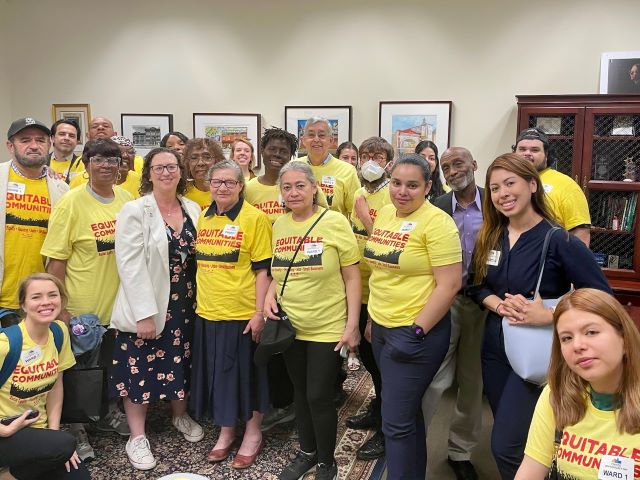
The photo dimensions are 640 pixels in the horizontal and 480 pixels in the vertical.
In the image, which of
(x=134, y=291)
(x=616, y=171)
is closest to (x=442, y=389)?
(x=134, y=291)

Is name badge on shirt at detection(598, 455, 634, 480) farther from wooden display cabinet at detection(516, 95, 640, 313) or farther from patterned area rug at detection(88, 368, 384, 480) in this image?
wooden display cabinet at detection(516, 95, 640, 313)

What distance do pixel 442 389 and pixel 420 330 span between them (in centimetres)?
49

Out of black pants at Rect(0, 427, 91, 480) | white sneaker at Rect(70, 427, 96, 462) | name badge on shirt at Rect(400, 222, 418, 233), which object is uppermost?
name badge on shirt at Rect(400, 222, 418, 233)

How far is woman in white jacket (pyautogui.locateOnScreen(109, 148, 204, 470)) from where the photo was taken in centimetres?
259

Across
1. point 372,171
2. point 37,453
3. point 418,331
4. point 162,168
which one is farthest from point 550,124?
point 37,453

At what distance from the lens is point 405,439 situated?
7.00ft

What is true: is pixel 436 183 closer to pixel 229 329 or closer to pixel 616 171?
pixel 616 171

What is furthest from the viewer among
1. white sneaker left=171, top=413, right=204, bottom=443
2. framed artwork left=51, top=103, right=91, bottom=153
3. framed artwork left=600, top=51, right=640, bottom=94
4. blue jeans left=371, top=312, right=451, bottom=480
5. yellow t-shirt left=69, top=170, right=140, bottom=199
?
framed artwork left=51, top=103, right=91, bottom=153

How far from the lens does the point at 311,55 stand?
17.4 feet

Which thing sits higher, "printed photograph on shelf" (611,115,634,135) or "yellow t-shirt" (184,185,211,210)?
"printed photograph on shelf" (611,115,634,135)

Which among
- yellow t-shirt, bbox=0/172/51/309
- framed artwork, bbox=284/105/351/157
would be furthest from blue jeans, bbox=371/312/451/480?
framed artwork, bbox=284/105/351/157

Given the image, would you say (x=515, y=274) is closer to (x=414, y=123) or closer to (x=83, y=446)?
(x=83, y=446)

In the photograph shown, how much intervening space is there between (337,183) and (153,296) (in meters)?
1.21

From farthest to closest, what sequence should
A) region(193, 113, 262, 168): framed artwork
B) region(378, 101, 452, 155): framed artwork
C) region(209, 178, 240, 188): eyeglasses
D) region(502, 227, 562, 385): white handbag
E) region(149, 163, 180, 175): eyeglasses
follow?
region(193, 113, 262, 168): framed artwork → region(378, 101, 452, 155): framed artwork → region(149, 163, 180, 175): eyeglasses → region(209, 178, 240, 188): eyeglasses → region(502, 227, 562, 385): white handbag
